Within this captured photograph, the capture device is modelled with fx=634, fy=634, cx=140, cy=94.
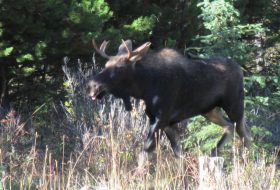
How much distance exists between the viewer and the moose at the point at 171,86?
20.9 feet

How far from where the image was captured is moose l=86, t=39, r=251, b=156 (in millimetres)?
6379

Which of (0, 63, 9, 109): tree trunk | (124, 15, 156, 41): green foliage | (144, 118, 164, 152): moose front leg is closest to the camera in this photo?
(144, 118, 164, 152): moose front leg

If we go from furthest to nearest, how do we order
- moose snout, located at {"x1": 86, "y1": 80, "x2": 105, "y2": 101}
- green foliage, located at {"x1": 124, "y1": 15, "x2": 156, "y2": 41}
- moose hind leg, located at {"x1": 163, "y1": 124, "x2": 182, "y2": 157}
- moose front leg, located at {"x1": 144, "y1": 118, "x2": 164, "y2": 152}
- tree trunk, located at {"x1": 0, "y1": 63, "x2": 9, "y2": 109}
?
1. tree trunk, located at {"x1": 0, "y1": 63, "x2": 9, "y2": 109}
2. green foliage, located at {"x1": 124, "y1": 15, "x2": 156, "y2": 41}
3. moose hind leg, located at {"x1": 163, "y1": 124, "x2": 182, "y2": 157}
4. moose front leg, located at {"x1": 144, "y1": 118, "x2": 164, "y2": 152}
5. moose snout, located at {"x1": 86, "y1": 80, "x2": 105, "y2": 101}

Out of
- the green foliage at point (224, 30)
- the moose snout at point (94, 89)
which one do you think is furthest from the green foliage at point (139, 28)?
the moose snout at point (94, 89)

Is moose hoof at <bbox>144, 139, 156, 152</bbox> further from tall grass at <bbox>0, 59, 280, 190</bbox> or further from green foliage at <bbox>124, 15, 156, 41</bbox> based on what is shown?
green foliage at <bbox>124, 15, 156, 41</bbox>

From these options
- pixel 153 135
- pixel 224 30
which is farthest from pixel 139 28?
pixel 153 135

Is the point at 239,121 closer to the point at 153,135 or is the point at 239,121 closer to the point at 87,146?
the point at 153,135

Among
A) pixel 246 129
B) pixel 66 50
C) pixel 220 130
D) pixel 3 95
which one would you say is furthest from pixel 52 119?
pixel 246 129

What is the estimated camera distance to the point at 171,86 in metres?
6.73

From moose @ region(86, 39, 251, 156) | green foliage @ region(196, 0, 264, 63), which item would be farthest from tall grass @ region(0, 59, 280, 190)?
green foliage @ region(196, 0, 264, 63)

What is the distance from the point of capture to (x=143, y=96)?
6.59 m

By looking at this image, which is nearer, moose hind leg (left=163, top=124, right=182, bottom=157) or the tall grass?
moose hind leg (left=163, top=124, right=182, bottom=157)

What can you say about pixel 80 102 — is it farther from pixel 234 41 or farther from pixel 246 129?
pixel 246 129

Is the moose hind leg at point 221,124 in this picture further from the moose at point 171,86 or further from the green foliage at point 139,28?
the green foliage at point 139,28
